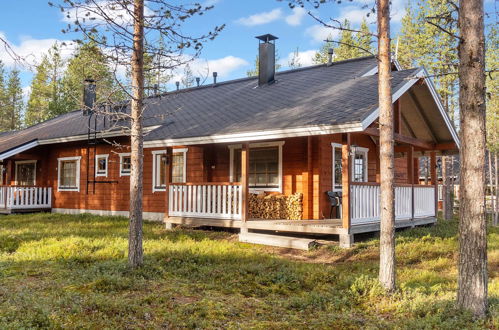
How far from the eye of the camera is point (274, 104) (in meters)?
12.9

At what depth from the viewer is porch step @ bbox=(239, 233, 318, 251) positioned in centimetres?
1009

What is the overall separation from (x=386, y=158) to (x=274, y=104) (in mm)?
7139

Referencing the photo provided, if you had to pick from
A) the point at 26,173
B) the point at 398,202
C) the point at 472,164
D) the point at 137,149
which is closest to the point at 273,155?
the point at 398,202

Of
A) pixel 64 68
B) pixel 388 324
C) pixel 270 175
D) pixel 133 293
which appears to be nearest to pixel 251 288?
pixel 133 293

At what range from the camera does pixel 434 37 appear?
2208cm

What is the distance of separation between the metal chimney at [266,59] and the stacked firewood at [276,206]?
535 centimetres

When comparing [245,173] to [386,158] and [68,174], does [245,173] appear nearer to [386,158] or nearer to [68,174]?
[386,158]

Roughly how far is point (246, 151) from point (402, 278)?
16.4 ft

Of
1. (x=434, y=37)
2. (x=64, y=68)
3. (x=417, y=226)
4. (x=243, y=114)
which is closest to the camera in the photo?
(x=243, y=114)

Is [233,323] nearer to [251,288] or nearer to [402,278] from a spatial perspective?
[251,288]

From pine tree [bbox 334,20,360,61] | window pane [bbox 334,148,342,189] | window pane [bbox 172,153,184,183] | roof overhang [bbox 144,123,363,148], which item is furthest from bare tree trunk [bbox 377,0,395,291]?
pine tree [bbox 334,20,360,61]

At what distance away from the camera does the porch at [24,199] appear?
1759cm

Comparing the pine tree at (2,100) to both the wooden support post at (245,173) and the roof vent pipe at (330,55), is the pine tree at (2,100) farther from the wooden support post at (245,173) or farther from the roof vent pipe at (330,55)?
the wooden support post at (245,173)

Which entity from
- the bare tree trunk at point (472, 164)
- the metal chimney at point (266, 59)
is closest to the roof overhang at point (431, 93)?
the bare tree trunk at point (472, 164)
